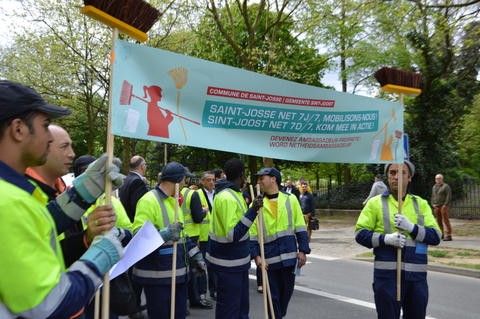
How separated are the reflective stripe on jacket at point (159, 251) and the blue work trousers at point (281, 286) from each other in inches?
41.8

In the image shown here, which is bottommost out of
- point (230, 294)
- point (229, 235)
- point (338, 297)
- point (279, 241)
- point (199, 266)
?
point (338, 297)

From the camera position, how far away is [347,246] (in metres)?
12.1

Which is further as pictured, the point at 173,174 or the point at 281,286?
the point at 281,286

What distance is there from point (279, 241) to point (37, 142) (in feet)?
10.9

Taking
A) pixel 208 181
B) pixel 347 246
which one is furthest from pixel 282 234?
pixel 347 246

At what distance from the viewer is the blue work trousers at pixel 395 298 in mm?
3721

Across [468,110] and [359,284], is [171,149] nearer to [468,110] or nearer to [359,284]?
[468,110]

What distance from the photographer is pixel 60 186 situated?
3633 mm

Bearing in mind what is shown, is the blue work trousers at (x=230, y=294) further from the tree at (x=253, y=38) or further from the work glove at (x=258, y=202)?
the tree at (x=253, y=38)

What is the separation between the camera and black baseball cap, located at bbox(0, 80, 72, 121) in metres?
1.73

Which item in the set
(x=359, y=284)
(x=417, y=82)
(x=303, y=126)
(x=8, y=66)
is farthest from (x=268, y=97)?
(x=8, y=66)

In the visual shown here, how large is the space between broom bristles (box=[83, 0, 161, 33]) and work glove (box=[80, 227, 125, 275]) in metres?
1.30

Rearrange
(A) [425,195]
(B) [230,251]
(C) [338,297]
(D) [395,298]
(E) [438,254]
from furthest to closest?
(A) [425,195] → (E) [438,254] → (C) [338,297] → (B) [230,251] → (D) [395,298]

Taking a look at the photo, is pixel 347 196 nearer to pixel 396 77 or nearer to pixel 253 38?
pixel 253 38
